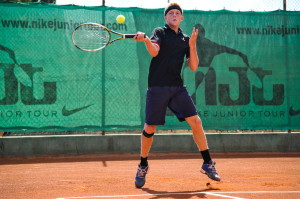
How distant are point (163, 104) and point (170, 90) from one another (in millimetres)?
162

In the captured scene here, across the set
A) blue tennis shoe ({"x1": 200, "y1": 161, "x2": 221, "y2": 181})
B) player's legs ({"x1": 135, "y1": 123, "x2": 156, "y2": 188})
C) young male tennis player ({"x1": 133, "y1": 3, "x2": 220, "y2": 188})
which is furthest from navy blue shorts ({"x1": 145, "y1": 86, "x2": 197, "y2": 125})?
blue tennis shoe ({"x1": 200, "y1": 161, "x2": 221, "y2": 181})

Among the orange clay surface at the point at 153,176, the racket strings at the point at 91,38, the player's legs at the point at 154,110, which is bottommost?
the orange clay surface at the point at 153,176

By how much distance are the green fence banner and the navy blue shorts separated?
2.74 m

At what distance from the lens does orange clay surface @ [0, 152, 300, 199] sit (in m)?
3.56

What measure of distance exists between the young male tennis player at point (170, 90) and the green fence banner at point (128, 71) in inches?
107

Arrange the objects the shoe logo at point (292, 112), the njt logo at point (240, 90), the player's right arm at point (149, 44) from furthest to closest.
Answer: the shoe logo at point (292, 112)
the njt logo at point (240, 90)
the player's right arm at point (149, 44)

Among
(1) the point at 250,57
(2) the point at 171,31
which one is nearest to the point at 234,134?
(1) the point at 250,57

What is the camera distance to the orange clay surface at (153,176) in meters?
3.56

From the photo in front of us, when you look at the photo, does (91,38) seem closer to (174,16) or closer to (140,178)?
(174,16)

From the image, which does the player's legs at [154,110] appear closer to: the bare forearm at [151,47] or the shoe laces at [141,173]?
the shoe laces at [141,173]

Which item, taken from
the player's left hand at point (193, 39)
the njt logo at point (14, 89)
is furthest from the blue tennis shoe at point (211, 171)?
Answer: the njt logo at point (14, 89)

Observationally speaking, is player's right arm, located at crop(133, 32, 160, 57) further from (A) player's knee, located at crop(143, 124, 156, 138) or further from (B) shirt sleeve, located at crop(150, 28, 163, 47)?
(A) player's knee, located at crop(143, 124, 156, 138)

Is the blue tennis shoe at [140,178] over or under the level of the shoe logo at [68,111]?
under

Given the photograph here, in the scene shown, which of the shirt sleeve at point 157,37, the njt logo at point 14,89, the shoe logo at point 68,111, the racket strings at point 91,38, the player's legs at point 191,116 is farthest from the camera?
the shoe logo at point 68,111
